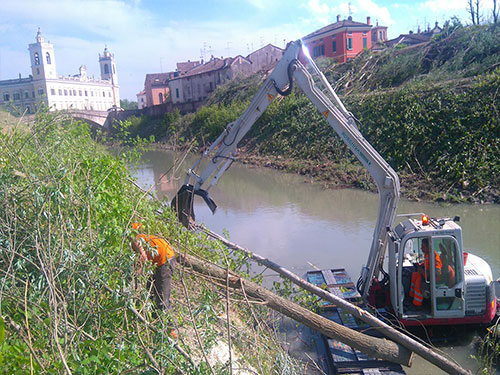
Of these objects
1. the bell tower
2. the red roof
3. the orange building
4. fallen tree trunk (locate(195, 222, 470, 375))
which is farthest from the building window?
the bell tower

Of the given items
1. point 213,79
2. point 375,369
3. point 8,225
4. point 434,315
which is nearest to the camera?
point 8,225

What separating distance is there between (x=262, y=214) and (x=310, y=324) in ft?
27.7

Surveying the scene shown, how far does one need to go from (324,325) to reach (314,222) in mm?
7249

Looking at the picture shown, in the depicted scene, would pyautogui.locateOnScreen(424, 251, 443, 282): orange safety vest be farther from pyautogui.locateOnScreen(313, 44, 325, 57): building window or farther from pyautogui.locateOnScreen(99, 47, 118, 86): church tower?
pyautogui.locateOnScreen(99, 47, 118, 86): church tower

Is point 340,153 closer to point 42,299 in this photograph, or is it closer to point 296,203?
point 296,203

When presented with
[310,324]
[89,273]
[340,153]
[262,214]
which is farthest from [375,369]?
[340,153]

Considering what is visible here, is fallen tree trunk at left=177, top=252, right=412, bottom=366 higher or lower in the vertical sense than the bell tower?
lower

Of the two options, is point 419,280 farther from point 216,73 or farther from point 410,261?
point 216,73

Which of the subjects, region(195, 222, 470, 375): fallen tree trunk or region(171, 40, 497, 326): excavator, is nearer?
region(195, 222, 470, 375): fallen tree trunk

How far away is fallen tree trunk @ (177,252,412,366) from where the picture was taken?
5.13m

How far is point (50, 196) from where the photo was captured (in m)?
3.57

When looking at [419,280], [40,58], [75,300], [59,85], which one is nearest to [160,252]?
[75,300]

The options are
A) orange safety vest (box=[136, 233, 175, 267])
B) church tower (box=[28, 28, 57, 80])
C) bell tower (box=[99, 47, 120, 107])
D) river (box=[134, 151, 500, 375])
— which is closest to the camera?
orange safety vest (box=[136, 233, 175, 267])

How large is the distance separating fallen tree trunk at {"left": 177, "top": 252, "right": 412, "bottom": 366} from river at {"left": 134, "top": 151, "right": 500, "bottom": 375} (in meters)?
0.75
